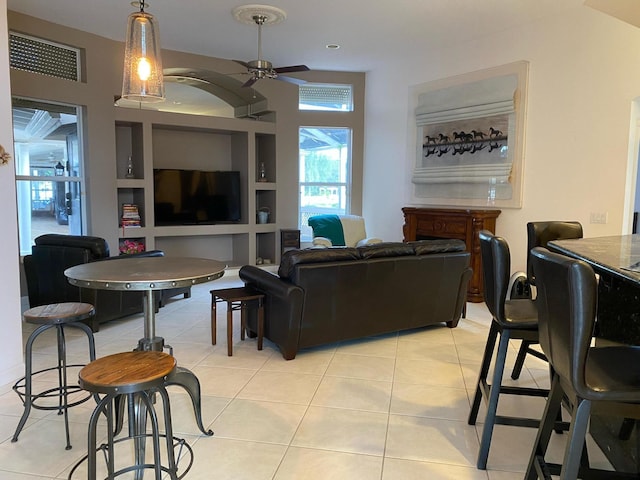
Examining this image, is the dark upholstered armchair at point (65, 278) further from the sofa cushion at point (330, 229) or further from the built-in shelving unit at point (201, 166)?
the sofa cushion at point (330, 229)

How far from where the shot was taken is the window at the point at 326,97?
25.2 ft

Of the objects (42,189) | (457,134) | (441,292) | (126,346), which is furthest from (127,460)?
(457,134)

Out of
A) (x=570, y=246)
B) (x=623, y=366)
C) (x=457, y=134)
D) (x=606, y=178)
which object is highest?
(x=457, y=134)

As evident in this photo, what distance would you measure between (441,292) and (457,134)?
269cm

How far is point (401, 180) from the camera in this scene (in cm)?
708

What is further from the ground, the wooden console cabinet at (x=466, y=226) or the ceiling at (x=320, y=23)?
the ceiling at (x=320, y=23)

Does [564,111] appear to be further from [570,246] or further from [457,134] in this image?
[570,246]

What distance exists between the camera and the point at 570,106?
5.03m

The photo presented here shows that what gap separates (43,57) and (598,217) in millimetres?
6490

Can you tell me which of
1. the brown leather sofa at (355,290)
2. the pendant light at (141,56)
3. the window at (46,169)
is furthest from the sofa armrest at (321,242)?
the pendant light at (141,56)

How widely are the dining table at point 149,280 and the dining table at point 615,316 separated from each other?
1.89 m

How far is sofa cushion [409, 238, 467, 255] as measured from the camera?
4.12 meters

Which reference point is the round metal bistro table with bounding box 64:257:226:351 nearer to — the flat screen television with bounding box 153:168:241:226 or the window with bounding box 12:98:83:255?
the window with bounding box 12:98:83:255

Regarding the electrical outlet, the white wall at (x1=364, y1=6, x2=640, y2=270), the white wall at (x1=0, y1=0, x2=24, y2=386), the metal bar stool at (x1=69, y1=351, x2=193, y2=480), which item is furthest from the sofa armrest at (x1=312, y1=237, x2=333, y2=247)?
→ the metal bar stool at (x1=69, y1=351, x2=193, y2=480)
